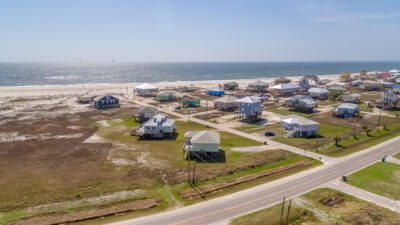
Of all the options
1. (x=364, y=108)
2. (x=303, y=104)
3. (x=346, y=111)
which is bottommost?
(x=364, y=108)

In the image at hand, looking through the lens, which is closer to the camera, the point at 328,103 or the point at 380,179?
the point at 380,179

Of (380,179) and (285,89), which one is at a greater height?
(285,89)

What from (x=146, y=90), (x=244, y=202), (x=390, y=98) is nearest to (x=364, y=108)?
(x=390, y=98)

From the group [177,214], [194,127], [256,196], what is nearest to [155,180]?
[177,214]

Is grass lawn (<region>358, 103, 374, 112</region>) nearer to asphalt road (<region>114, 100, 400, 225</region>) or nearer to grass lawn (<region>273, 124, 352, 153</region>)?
grass lawn (<region>273, 124, 352, 153</region>)

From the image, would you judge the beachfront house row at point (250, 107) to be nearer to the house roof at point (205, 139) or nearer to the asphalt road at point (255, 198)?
the house roof at point (205, 139)

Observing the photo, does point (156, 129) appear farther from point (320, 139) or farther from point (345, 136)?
point (345, 136)

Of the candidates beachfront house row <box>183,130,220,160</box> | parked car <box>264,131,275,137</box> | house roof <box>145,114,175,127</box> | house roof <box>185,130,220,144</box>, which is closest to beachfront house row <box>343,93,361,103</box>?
parked car <box>264,131,275,137</box>
